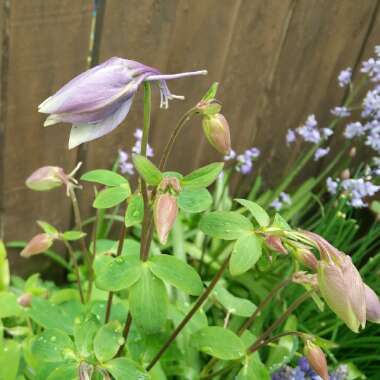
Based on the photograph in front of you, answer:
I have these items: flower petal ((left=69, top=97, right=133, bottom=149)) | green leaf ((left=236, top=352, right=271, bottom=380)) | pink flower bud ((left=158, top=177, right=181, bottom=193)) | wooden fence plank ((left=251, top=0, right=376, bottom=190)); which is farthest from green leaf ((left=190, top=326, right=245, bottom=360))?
wooden fence plank ((left=251, top=0, right=376, bottom=190))

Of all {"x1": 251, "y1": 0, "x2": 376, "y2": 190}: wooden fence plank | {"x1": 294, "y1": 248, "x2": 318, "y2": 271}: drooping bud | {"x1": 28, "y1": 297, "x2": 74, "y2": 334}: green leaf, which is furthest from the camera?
{"x1": 251, "y1": 0, "x2": 376, "y2": 190}: wooden fence plank

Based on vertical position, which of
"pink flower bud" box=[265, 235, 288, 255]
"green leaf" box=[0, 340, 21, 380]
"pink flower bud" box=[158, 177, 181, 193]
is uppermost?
"pink flower bud" box=[158, 177, 181, 193]


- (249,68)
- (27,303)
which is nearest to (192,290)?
(27,303)

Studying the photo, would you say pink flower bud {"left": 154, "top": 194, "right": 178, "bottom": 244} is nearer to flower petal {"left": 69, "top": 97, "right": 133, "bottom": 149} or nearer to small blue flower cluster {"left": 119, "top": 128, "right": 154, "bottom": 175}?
flower petal {"left": 69, "top": 97, "right": 133, "bottom": 149}

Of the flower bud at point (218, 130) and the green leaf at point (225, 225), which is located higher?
the flower bud at point (218, 130)

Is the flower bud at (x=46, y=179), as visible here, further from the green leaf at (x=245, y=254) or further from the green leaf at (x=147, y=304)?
the green leaf at (x=245, y=254)

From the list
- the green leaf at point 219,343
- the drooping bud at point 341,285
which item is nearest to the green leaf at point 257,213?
the drooping bud at point 341,285

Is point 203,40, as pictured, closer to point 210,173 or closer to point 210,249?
point 210,249
